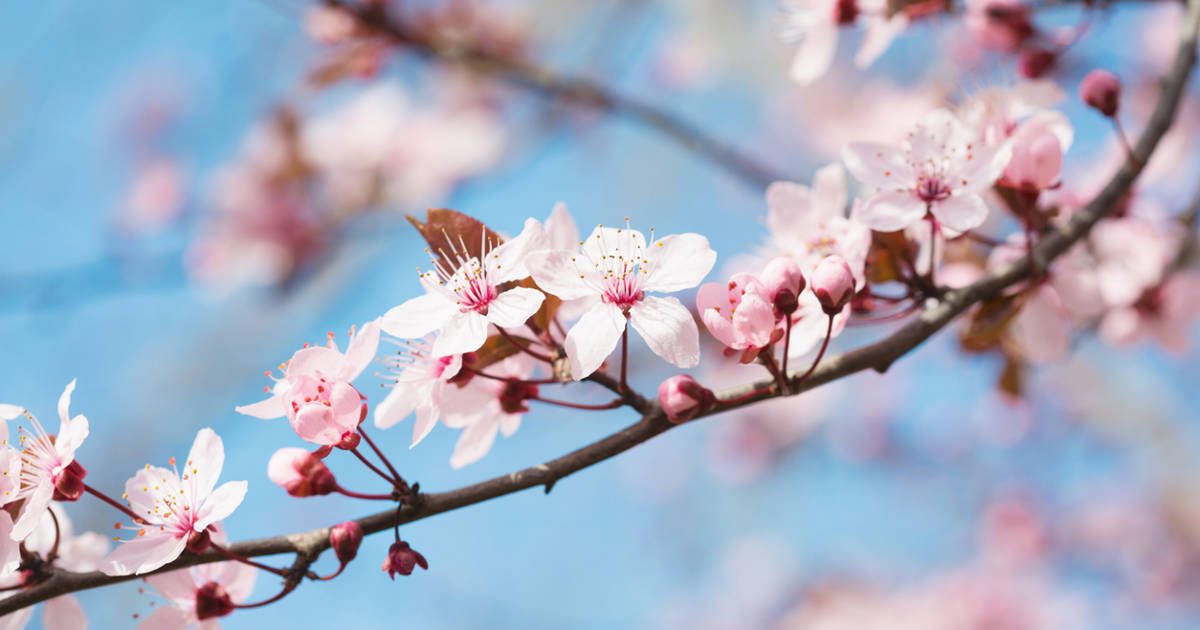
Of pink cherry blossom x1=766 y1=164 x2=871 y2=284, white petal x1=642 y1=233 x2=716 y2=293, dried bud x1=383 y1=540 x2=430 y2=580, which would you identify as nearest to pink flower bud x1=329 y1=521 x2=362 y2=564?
dried bud x1=383 y1=540 x2=430 y2=580

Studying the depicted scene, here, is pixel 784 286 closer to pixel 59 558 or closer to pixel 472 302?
pixel 472 302

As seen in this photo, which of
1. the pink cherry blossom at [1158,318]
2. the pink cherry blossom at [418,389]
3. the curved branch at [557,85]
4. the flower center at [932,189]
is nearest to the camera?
the pink cherry blossom at [418,389]

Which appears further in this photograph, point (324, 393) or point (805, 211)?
point (805, 211)

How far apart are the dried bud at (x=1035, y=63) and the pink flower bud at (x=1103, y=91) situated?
0.25 m

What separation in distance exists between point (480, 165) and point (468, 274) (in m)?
Answer: 3.00

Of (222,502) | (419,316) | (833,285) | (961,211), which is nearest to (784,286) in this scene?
(833,285)

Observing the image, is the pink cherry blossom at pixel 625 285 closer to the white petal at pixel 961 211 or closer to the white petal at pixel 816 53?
the white petal at pixel 961 211

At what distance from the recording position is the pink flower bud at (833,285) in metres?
1.05

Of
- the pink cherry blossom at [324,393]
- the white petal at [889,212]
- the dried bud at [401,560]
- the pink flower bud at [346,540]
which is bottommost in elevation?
the dried bud at [401,560]

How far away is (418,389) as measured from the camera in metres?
1.14

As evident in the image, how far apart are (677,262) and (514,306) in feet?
0.61

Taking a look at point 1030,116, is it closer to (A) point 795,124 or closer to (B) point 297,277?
(B) point 297,277

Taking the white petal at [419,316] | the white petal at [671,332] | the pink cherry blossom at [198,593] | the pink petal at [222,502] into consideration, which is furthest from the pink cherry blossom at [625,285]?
the pink cherry blossom at [198,593]

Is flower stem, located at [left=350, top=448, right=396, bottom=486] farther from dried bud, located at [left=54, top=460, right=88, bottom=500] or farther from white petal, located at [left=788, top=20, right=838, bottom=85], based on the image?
white petal, located at [left=788, top=20, right=838, bottom=85]
